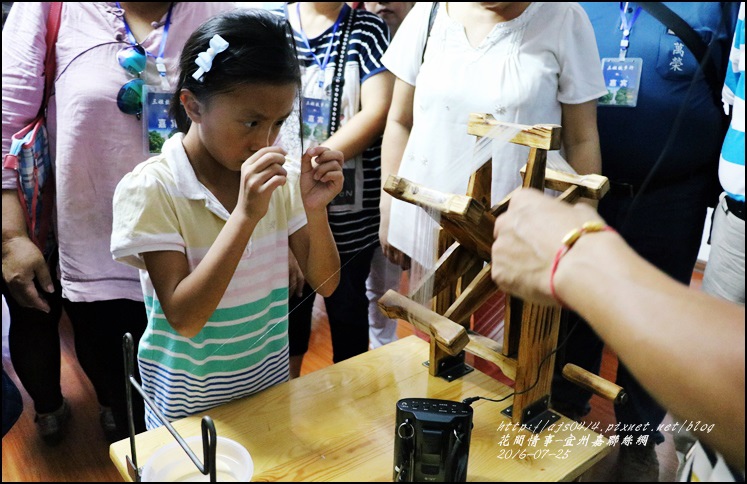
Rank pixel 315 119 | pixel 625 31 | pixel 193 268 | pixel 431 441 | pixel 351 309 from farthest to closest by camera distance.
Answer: pixel 625 31 → pixel 351 309 → pixel 315 119 → pixel 193 268 → pixel 431 441

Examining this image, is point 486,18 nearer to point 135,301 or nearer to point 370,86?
point 370,86

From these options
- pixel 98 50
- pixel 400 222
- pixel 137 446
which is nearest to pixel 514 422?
pixel 400 222

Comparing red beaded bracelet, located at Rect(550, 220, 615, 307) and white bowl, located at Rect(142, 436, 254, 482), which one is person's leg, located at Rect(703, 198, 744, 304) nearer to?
red beaded bracelet, located at Rect(550, 220, 615, 307)

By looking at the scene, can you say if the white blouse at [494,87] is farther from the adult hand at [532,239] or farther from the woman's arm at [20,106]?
the woman's arm at [20,106]

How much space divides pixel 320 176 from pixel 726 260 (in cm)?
55

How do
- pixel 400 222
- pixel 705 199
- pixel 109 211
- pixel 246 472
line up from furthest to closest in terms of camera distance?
1. pixel 705 199
2. pixel 400 222
3. pixel 109 211
4. pixel 246 472

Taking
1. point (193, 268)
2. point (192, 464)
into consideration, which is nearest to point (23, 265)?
Answer: point (193, 268)

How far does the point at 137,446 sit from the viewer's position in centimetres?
72

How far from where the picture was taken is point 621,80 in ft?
3.55

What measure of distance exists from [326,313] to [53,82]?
0.52 m

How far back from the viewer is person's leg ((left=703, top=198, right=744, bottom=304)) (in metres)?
0.71

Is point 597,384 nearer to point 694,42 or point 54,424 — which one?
point 694,42

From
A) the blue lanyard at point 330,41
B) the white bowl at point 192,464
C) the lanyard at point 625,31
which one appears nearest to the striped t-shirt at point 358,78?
the blue lanyard at point 330,41

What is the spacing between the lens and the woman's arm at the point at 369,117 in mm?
986
